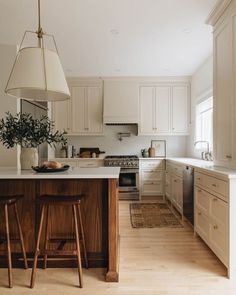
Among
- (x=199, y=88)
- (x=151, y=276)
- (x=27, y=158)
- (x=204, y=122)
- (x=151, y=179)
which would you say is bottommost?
(x=151, y=276)

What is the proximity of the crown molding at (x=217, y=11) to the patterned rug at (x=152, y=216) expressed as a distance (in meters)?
2.70

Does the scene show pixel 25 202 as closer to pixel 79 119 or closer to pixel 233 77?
pixel 233 77

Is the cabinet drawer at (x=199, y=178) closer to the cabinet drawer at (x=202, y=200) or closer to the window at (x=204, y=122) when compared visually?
the cabinet drawer at (x=202, y=200)

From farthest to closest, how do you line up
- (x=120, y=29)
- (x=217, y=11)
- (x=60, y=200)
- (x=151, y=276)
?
(x=120, y=29), (x=217, y=11), (x=151, y=276), (x=60, y=200)

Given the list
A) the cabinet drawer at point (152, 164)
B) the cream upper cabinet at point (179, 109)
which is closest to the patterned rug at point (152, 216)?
the cabinet drawer at point (152, 164)

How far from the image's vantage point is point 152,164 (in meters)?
5.39

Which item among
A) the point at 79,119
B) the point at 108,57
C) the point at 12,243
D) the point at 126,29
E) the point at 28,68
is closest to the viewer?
the point at 28,68

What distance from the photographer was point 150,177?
5410 mm

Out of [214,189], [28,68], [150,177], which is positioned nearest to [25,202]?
[28,68]

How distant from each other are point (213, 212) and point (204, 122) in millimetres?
2879

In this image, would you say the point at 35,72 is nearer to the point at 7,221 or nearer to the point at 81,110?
the point at 7,221

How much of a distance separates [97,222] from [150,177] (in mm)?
3048

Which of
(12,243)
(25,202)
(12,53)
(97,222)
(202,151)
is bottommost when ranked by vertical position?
(12,243)

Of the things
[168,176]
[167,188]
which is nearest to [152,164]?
[168,176]
